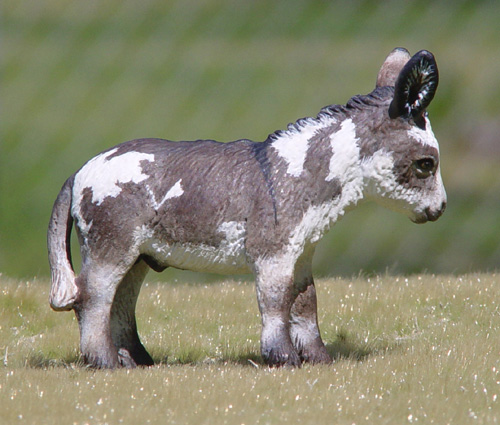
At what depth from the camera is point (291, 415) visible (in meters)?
4.89

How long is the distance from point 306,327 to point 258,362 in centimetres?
55

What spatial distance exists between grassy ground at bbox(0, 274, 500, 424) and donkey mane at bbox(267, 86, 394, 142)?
1576 millimetres

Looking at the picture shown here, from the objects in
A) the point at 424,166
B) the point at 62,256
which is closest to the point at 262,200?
the point at 424,166

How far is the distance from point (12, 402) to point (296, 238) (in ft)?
6.56

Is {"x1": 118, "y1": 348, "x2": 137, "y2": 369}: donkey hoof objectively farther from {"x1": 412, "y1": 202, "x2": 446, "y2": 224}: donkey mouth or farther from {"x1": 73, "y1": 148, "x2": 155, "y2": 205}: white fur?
{"x1": 412, "y1": 202, "x2": 446, "y2": 224}: donkey mouth

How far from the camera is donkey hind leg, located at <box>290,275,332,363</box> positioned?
6.20 meters

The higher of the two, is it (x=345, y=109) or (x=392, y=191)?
(x=345, y=109)

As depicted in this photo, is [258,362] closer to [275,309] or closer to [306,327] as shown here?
[306,327]

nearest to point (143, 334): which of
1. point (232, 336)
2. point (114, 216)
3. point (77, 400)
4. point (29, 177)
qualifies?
point (232, 336)

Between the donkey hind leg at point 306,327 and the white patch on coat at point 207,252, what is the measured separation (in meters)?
0.45

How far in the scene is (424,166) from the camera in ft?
19.4

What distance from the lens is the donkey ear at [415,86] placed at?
5.69 metres

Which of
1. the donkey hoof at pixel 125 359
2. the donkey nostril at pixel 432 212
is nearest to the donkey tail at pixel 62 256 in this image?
the donkey hoof at pixel 125 359

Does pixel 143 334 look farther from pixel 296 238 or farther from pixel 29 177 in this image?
pixel 29 177
